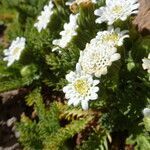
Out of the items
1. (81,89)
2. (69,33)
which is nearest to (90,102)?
(81,89)

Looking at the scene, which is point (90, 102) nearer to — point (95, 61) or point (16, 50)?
point (95, 61)

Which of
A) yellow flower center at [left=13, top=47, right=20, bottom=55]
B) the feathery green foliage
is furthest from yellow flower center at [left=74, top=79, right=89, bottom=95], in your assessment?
yellow flower center at [left=13, top=47, right=20, bottom=55]

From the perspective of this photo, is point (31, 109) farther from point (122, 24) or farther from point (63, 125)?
point (122, 24)

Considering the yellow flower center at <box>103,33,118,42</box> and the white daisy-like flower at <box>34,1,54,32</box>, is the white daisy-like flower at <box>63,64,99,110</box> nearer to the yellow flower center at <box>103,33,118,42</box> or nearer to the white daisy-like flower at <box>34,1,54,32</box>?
the yellow flower center at <box>103,33,118,42</box>

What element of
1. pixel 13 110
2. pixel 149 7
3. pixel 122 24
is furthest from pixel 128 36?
pixel 13 110

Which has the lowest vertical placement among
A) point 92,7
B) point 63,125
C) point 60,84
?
point 63,125
